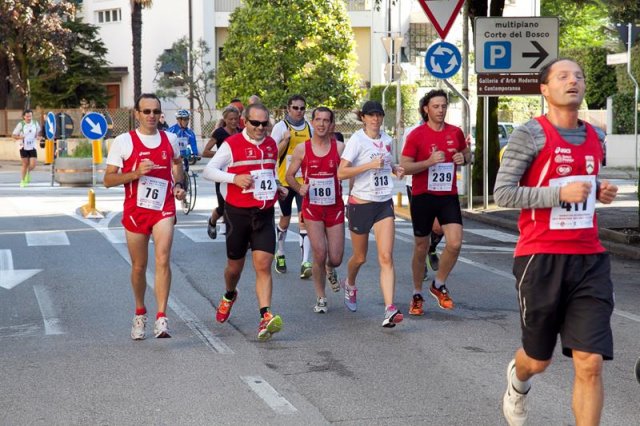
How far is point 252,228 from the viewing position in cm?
964

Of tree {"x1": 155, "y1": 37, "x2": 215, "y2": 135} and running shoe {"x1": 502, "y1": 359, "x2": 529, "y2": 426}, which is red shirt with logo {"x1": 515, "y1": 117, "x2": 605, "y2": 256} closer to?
running shoe {"x1": 502, "y1": 359, "x2": 529, "y2": 426}

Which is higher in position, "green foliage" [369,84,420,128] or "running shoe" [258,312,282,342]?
"green foliage" [369,84,420,128]

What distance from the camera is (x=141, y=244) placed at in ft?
31.3

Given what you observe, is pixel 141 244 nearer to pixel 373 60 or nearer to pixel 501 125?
pixel 501 125

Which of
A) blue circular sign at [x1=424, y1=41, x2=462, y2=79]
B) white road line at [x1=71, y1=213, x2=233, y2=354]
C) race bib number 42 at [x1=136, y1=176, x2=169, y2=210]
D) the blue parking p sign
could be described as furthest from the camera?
the blue parking p sign

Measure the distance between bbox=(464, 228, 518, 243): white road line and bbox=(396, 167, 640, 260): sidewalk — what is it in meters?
0.38

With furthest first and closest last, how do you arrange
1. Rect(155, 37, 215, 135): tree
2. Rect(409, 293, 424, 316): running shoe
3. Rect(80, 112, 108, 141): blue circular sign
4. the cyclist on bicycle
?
1. Rect(155, 37, 215, 135): tree
2. Rect(80, 112, 108, 141): blue circular sign
3. the cyclist on bicycle
4. Rect(409, 293, 424, 316): running shoe

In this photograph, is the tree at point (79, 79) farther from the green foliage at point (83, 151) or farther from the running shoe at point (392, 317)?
the running shoe at point (392, 317)

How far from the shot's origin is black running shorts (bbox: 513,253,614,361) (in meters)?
5.83

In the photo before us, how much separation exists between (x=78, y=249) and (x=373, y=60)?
42.1m

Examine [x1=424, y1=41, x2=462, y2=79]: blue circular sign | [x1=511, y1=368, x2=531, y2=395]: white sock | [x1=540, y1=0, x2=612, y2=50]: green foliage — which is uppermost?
[x1=540, y1=0, x2=612, y2=50]: green foliage

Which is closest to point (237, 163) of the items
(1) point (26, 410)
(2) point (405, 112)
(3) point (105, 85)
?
(1) point (26, 410)

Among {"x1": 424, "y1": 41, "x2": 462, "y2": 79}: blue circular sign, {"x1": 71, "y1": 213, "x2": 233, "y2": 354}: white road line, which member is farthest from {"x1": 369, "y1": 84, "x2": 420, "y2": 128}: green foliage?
{"x1": 71, "y1": 213, "x2": 233, "y2": 354}: white road line

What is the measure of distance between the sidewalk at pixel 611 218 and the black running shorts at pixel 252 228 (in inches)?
276
